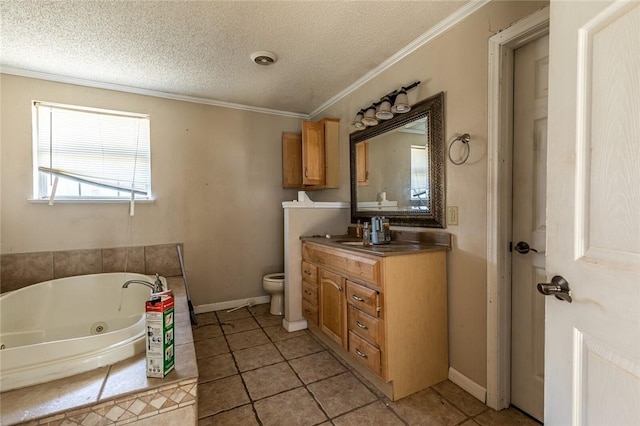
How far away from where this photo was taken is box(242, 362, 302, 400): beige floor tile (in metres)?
1.76

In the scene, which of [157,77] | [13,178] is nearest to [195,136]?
[157,77]

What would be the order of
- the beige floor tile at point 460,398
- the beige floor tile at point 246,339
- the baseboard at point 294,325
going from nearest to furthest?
the beige floor tile at point 460,398 → the beige floor tile at point 246,339 → the baseboard at point 294,325

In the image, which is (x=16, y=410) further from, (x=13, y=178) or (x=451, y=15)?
(x=451, y=15)

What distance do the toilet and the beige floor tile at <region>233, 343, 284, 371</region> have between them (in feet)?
2.26

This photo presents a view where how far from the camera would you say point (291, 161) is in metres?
3.48

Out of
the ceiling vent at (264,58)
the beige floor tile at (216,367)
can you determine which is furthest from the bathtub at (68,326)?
the ceiling vent at (264,58)

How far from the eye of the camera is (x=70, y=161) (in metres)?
2.62

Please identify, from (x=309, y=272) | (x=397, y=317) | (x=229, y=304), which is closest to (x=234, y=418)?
(x=397, y=317)

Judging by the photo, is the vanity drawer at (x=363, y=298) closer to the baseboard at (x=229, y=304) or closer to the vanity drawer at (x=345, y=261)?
the vanity drawer at (x=345, y=261)

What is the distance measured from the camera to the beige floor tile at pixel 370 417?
1485 millimetres

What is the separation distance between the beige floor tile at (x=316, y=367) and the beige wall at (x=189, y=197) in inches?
57.6

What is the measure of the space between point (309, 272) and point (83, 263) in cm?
216

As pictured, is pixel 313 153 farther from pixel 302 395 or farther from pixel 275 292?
pixel 302 395

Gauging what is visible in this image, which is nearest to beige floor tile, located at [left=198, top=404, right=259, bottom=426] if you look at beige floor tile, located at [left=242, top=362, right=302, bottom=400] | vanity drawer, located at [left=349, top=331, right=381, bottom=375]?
beige floor tile, located at [left=242, top=362, right=302, bottom=400]
